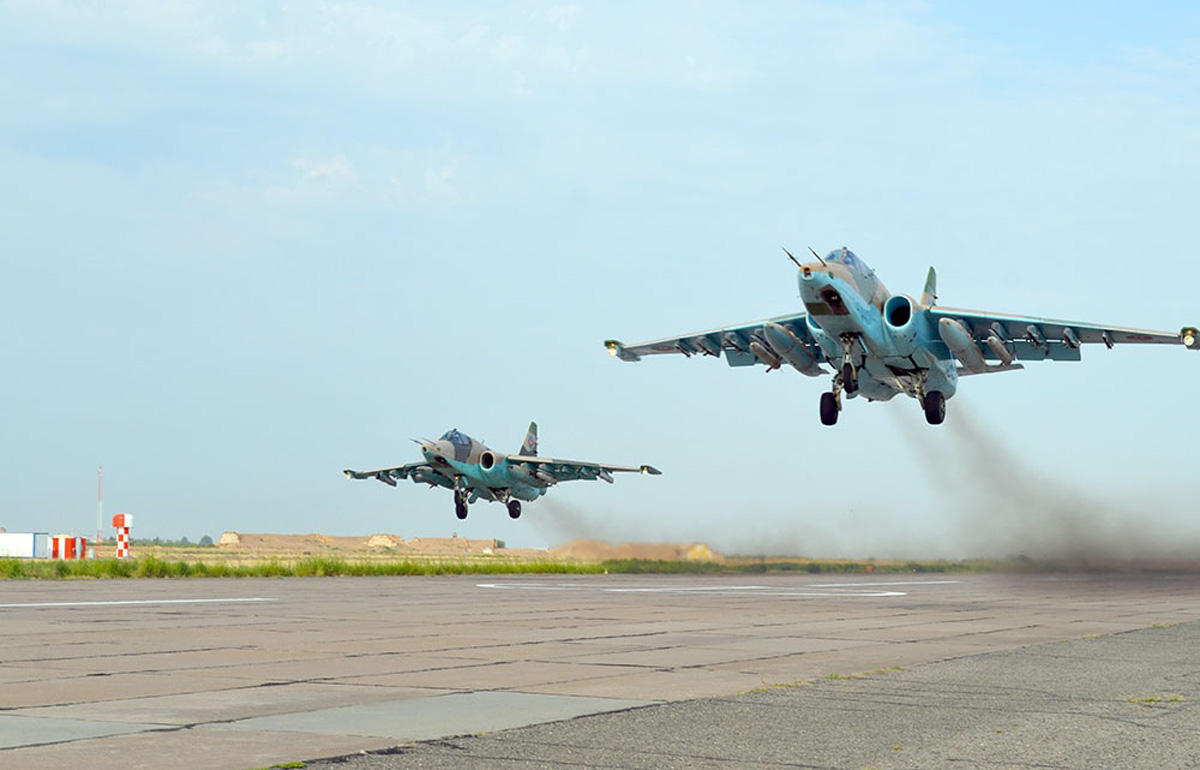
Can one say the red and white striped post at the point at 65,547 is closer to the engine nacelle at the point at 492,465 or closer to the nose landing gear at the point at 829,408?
the engine nacelle at the point at 492,465

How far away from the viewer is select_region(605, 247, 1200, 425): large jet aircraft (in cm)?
3288

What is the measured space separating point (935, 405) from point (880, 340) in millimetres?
4792

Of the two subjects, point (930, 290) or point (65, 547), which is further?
point (65, 547)

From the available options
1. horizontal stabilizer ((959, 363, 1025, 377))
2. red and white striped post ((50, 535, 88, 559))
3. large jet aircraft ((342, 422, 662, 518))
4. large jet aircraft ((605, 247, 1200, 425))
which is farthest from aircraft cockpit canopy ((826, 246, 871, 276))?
red and white striped post ((50, 535, 88, 559))

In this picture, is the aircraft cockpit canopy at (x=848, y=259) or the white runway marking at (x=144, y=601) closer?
the white runway marking at (x=144, y=601)

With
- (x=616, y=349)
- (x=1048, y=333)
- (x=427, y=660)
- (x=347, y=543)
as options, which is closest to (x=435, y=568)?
(x=616, y=349)

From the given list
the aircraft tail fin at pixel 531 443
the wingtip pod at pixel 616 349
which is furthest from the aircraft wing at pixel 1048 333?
the aircraft tail fin at pixel 531 443

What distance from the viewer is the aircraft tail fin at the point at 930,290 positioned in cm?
3778

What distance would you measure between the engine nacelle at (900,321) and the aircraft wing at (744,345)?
3.13 m

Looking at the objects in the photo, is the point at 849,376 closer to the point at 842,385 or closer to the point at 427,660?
the point at 842,385

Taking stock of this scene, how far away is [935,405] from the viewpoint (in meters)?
38.2

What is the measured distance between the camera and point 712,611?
78.6ft

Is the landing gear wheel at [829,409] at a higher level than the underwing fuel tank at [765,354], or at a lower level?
lower

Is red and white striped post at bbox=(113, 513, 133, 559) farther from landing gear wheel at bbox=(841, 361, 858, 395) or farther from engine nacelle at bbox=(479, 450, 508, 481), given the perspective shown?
landing gear wheel at bbox=(841, 361, 858, 395)
